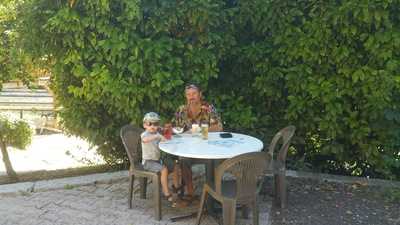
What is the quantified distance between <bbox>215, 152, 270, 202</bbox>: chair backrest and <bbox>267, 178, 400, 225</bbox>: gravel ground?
0.78 meters

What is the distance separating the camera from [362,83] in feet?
17.8

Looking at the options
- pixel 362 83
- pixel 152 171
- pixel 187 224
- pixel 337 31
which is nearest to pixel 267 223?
pixel 187 224

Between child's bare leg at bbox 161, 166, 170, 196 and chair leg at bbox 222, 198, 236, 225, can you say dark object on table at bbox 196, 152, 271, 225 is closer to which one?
chair leg at bbox 222, 198, 236, 225

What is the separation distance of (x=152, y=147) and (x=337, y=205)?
2204 mm

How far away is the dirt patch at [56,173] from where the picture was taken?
6.86 meters

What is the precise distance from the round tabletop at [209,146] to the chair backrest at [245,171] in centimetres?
22

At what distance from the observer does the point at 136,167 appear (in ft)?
15.9

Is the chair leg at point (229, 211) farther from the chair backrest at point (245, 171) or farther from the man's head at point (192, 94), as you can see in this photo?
the man's head at point (192, 94)

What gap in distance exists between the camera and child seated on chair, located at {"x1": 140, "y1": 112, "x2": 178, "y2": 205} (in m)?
4.61

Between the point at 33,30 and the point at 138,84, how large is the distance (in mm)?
1431

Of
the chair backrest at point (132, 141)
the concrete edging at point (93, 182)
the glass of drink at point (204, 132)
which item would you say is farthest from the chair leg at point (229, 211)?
the concrete edging at point (93, 182)

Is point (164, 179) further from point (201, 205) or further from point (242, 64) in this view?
point (242, 64)

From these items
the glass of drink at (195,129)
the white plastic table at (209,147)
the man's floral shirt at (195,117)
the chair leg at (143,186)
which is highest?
the man's floral shirt at (195,117)

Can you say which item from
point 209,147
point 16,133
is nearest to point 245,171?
point 209,147
